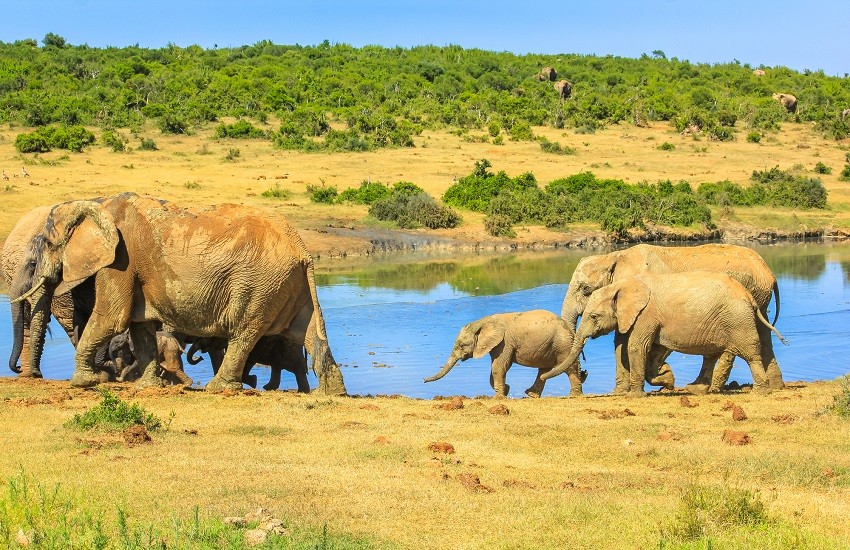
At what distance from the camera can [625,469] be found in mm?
8531

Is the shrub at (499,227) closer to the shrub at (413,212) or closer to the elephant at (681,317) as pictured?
the shrub at (413,212)

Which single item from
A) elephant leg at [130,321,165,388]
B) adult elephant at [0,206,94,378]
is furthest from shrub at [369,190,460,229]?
elephant leg at [130,321,165,388]

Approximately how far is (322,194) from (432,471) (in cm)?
2666

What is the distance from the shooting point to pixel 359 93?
5797cm

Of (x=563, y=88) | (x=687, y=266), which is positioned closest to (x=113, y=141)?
(x=687, y=266)

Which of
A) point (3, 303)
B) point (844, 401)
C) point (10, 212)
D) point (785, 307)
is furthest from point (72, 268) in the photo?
point (10, 212)

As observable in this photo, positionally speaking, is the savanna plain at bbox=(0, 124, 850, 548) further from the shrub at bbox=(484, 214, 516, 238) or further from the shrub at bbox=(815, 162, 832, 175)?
the shrub at bbox=(815, 162, 832, 175)

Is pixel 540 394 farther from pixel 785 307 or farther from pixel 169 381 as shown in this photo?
pixel 785 307

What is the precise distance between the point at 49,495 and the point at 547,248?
26.6 meters

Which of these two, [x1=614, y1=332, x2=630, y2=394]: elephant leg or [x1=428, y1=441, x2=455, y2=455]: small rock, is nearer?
[x1=428, y1=441, x2=455, y2=455]: small rock

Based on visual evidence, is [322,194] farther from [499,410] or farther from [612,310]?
[499,410]

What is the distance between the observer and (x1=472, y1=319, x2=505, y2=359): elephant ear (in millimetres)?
14750

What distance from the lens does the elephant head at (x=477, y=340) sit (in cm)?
1477

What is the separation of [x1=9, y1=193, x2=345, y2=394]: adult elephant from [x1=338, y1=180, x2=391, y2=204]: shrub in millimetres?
22467
